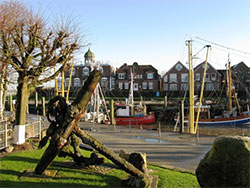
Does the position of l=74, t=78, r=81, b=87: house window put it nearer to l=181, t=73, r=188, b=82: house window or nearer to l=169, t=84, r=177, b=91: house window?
l=169, t=84, r=177, b=91: house window

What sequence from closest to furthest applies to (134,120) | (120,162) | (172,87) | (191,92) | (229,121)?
(120,162) → (191,92) → (229,121) → (134,120) → (172,87)

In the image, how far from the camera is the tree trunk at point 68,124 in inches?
223

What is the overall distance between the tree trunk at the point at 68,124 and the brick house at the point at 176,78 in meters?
51.9

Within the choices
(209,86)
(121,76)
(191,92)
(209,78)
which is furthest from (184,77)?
(191,92)

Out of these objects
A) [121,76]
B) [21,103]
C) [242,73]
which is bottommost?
[21,103]

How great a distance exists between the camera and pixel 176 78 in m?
56.6

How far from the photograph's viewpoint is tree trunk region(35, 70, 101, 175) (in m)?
5.66

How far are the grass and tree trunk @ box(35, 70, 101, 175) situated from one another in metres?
0.52

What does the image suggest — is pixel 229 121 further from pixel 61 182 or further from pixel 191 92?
pixel 61 182

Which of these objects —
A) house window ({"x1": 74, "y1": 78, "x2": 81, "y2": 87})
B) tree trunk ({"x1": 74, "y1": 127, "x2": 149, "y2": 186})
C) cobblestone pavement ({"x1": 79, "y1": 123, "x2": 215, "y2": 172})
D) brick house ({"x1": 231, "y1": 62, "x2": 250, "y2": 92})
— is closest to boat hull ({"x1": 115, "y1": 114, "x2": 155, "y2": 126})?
cobblestone pavement ({"x1": 79, "y1": 123, "x2": 215, "y2": 172})

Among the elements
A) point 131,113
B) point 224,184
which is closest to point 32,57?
point 224,184

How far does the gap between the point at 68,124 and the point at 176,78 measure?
174 ft

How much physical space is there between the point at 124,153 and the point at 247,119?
29446 millimetres

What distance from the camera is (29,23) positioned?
34.1 feet
